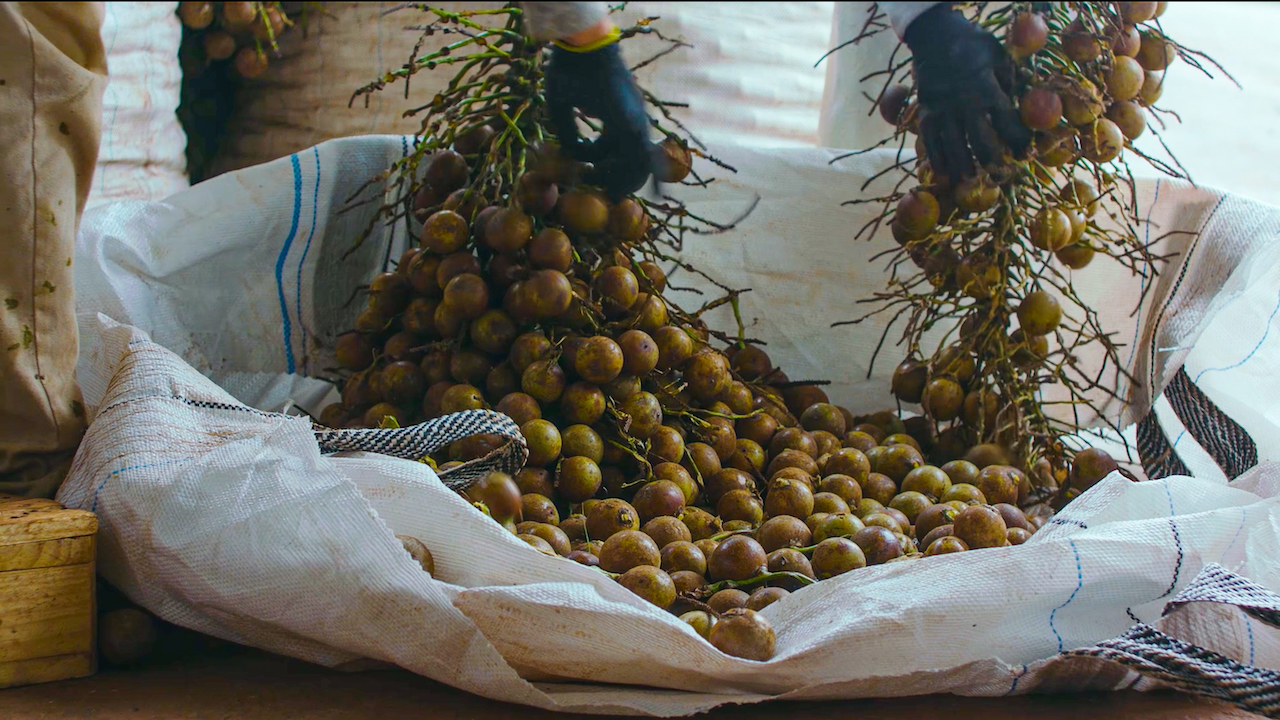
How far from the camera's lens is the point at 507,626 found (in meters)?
0.98

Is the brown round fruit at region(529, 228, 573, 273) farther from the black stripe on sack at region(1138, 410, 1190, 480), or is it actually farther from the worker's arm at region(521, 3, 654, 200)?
the black stripe on sack at region(1138, 410, 1190, 480)

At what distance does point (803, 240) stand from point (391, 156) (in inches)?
30.5

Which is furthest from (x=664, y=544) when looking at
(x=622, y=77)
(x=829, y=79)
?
(x=829, y=79)

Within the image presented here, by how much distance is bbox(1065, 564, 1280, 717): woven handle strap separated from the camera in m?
0.98

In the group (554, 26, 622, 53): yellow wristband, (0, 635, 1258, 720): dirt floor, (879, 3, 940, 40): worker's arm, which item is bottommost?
(0, 635, 1258, 720): dirt floor

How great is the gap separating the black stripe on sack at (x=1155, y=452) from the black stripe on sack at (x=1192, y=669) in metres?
0.54

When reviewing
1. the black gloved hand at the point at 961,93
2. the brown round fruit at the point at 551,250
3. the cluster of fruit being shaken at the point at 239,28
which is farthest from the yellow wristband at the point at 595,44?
the cluster of fruit being shaken at the point at 239,28

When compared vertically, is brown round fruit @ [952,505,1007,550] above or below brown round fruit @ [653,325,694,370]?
below

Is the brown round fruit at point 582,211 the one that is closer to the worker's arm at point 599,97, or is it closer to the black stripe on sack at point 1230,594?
the worker's arm at point 599,97

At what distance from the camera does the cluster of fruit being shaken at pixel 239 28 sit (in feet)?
9.20

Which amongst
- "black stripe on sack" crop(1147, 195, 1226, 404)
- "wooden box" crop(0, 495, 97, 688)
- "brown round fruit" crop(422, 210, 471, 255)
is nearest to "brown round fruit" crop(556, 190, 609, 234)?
"brown round fruit" crop(422, 210, 471, 255)

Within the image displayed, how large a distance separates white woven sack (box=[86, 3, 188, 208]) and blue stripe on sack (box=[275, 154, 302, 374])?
2.63 ft

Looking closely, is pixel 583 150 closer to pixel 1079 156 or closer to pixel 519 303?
pixel 519 303

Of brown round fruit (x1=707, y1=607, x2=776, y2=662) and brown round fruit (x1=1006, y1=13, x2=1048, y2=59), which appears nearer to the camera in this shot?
brown round fruit (x1=707, y1=607, x2=776, y2=662)
